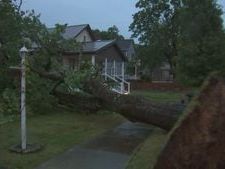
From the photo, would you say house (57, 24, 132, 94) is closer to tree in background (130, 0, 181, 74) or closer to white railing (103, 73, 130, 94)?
white railing (103, 73, 130, 94)

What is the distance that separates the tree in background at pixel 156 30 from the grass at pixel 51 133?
110 feet

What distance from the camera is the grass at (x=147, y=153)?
7.85m

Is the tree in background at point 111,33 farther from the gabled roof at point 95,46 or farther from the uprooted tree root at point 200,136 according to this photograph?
the uprooted tree root at point 200,136

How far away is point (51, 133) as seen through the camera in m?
11.1

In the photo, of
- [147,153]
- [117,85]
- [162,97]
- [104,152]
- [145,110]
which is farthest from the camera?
[162,97]

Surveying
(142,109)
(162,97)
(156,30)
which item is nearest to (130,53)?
(156,30)

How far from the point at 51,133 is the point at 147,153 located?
3173 mm

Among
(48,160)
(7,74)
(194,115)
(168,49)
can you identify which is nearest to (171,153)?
(194,115)

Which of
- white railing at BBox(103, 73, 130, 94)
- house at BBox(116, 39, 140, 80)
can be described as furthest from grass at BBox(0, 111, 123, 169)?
house at BBox(116, 39, 140, 80)

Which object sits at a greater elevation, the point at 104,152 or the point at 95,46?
the point at 95,46

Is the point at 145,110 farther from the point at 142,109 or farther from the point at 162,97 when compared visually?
the point at 162,97

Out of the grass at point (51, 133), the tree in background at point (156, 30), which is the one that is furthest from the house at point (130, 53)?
the grass at point (51, 133)

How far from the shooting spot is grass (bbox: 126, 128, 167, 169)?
25.8 feet

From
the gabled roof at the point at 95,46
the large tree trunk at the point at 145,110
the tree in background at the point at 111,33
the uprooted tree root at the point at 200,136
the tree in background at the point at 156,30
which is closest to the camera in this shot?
the uprooted tree root at the point at 200,136
